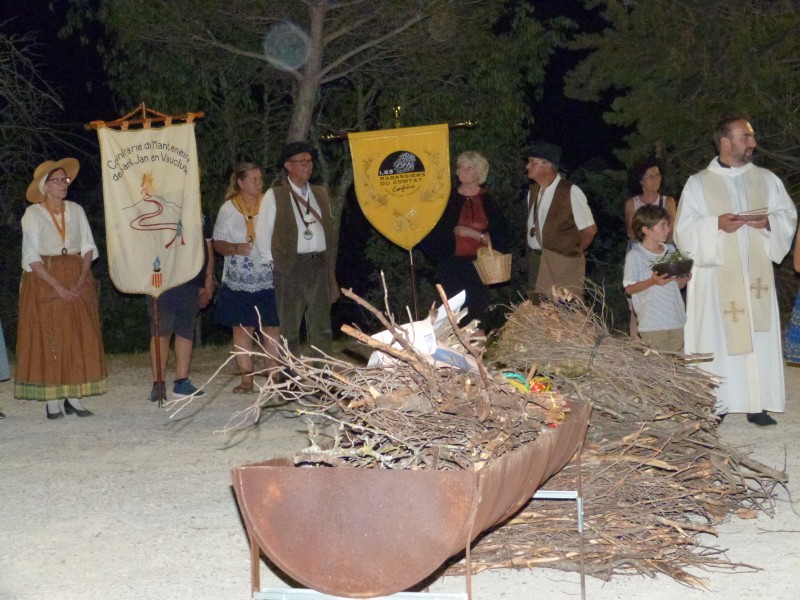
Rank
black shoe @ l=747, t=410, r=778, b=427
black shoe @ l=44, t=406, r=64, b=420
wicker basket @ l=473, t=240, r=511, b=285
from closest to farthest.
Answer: black shoe @ l=747, t=410, r=778, b=427 < wicker basket @ l=473, t=240, r=511, b=285 < black shoe @ l=44, t=406, r=64, b=420

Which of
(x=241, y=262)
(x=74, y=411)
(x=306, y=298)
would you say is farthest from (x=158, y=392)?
(x=306, y=298)

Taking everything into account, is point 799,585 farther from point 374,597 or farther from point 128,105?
point 128,105

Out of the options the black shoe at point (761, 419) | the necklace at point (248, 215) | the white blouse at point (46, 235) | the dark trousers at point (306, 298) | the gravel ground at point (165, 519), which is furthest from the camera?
the necklace at point (248, 215)

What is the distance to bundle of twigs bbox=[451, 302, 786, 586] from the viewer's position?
4637 mm

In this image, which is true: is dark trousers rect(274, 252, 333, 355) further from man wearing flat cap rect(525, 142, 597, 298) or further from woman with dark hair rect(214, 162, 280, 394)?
man wearing flat cap rect(525, 142, 597, 298)

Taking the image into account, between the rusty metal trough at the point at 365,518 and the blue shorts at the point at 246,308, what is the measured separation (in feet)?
18.6

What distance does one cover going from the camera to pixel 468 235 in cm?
860

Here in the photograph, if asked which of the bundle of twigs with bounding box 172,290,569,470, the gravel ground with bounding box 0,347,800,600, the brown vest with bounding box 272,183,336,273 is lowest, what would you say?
Result: the gravel ground with bounding box 0,347,800,600

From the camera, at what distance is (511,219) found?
15.7m

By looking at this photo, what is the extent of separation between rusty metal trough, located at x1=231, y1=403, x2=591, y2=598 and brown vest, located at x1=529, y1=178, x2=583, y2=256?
5.02 m

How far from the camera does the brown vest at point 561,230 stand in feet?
26.9

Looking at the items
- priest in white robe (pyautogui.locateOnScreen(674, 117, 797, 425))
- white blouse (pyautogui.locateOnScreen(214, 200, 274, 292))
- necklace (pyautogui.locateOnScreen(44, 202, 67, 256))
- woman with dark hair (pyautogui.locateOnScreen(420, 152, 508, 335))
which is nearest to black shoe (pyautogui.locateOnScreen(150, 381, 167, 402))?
white blouse (pyautogui.locateOnScreen(214, 200, 274, 292))

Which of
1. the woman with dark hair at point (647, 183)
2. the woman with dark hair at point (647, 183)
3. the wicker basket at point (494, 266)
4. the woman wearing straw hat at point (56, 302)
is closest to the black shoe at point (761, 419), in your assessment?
the woman with dark hair at point (647, 183)

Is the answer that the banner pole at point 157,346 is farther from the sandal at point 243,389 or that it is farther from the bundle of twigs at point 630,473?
the bundle of twigs at point 630,473
